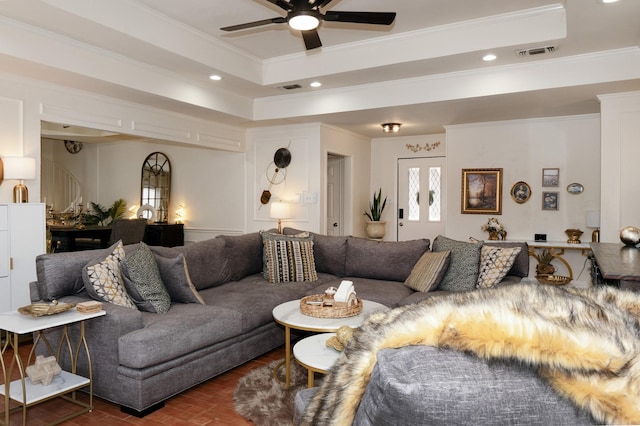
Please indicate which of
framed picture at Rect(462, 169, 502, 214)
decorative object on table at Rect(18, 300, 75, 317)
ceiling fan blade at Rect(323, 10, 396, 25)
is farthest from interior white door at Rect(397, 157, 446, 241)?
decorative object on table at Rect(18, 300, 75, 317)

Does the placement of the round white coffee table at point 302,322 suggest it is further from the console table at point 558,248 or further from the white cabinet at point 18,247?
the console table at point 558,248

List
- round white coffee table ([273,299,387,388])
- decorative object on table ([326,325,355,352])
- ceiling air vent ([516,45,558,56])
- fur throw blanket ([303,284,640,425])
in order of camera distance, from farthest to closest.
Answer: ceiling air vent ([516,45,558,56]), round white coffee table ([273,299,387,388]), decorative object on table ([326,325,355,352]), fur throw blanket ([303,284,640,425])

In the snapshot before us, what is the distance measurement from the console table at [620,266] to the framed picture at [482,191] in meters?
3.34

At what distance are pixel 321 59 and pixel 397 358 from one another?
4.85 m

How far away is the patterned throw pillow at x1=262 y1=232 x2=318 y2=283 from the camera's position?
4.34 metres

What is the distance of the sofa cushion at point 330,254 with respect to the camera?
4672 mm

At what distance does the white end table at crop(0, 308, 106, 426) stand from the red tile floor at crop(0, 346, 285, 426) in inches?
2.7

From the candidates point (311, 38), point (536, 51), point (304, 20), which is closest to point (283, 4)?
point (304, 20)

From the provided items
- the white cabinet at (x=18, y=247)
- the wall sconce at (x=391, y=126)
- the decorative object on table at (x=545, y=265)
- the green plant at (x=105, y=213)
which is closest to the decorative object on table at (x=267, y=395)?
the white cabinet at (x=18, y=247)

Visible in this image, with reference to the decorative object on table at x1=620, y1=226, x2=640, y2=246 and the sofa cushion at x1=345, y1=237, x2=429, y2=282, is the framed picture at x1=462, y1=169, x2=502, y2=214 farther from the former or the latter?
the decorative object on table at x1=620, y1=226, x2=640, y2=246

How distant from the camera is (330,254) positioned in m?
4.71

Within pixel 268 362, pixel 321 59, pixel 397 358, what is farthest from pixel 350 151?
pixel 397 358

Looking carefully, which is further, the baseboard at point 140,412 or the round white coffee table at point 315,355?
the baseboard at point 140,412

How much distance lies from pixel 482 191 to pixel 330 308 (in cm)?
436
